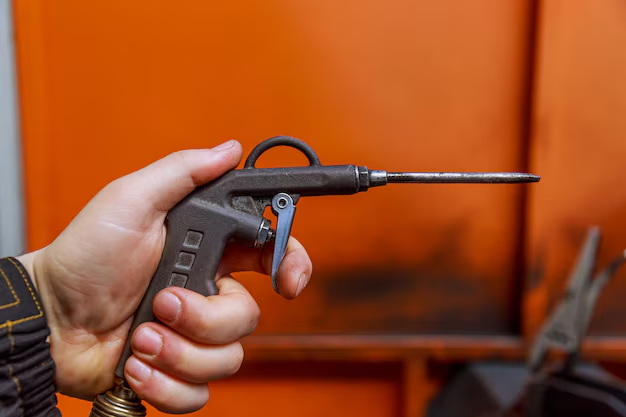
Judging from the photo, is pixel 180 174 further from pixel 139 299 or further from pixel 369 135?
pixel 369 135

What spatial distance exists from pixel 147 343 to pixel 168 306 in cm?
6

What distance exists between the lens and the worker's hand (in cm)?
61

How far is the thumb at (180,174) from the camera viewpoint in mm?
616

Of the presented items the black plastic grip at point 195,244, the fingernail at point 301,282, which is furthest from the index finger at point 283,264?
the black plastic grip at point 195,244

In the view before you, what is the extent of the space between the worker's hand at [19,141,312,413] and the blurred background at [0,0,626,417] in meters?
0.41

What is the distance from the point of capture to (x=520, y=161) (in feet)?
3.47

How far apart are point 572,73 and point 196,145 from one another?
31.9 inches

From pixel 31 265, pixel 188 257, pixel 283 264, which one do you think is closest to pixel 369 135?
pixel 283 264

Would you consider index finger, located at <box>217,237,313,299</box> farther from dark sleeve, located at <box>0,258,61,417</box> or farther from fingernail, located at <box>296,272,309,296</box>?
dark sleeve, located at <box>0,258,61,417</box>

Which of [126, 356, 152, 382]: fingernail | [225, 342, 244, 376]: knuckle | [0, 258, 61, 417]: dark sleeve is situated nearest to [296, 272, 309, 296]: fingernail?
[225, 342, 244, 376]: knuckle

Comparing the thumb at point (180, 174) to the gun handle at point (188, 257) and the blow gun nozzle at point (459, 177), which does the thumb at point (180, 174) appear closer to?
the gun handle at point (188, 257)

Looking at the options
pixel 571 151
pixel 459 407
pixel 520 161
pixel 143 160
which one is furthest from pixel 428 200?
pixel 143 160

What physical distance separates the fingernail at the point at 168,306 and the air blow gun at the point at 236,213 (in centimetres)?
2

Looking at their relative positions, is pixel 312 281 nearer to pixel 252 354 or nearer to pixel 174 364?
pixel 252 354
